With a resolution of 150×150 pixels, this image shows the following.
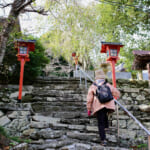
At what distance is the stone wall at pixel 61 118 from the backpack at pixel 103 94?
2.79 ft

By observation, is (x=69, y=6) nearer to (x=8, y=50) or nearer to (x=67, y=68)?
(x=8, y=50)

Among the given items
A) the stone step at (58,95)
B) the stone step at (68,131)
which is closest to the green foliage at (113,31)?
the stone step at (58,95)

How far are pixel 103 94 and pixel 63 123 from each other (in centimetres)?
142

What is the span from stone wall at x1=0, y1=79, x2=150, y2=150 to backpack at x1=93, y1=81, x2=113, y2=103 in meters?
0.85

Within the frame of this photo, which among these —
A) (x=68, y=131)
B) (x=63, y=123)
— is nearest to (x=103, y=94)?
(x=68, y=131)

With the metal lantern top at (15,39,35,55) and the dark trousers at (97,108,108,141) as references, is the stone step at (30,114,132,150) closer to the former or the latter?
the dark trousers at (97,108,108,141)

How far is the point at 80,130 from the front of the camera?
348 centimetres

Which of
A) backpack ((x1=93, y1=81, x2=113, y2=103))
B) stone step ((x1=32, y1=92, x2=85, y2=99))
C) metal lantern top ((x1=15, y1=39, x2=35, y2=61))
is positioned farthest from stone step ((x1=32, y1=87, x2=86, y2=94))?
backpack ((x1=93, y1=81, x2=113, y2=103))

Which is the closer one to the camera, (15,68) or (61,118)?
(61,118)

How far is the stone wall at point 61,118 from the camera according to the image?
124 inches

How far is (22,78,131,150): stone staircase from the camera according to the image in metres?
2.81

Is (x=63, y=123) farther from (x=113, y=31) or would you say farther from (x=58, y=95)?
(x=113, y=31)

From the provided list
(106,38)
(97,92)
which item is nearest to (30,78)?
(97,92)

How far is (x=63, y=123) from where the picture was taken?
378cm
